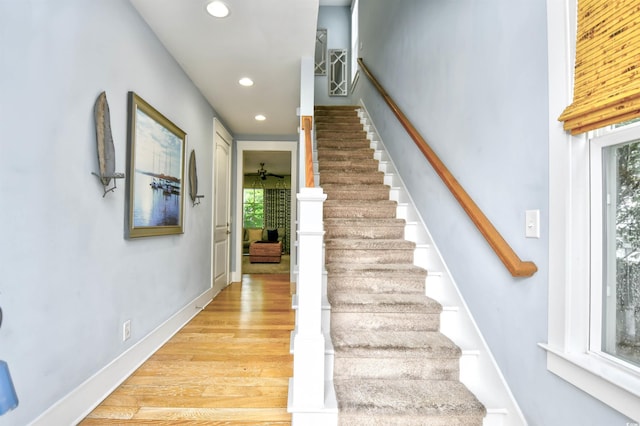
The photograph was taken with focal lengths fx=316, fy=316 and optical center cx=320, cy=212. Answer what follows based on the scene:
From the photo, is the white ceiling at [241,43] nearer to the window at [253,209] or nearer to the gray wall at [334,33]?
the gray wall at [334,33]

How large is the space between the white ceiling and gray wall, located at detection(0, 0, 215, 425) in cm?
26

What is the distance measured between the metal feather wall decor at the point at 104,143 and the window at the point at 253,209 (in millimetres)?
9402

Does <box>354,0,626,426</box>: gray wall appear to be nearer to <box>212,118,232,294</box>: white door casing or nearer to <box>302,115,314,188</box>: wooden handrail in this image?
<box>302,115,314,188</box>: wooden handrail

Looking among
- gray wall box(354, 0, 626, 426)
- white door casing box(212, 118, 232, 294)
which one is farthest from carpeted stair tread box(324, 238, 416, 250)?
white door casing box(212, 118, 232, 294)

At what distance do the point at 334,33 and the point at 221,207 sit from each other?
440cm

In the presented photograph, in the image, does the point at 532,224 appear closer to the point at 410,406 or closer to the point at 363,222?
the point at 410,406

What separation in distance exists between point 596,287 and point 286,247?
9336 mm

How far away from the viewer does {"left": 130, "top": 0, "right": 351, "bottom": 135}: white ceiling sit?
7.09ft

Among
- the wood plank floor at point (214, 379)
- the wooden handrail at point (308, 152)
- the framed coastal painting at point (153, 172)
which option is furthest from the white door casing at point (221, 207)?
the wooden handrail at point (308, 152)

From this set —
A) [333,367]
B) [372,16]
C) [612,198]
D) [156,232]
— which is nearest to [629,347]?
[612,198]

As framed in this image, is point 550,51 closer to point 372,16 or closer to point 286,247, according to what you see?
point 372,16

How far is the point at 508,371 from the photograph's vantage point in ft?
5.10

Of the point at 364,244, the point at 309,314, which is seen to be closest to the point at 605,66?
the point at 309,314

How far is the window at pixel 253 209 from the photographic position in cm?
1120
